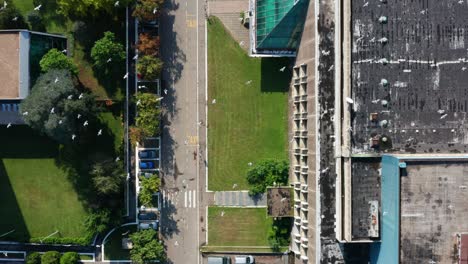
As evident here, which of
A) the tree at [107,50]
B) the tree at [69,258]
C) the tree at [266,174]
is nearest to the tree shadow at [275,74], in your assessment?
the tree at [266,174]

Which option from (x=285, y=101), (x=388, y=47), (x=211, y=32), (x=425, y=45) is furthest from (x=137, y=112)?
(x=425, y=45)

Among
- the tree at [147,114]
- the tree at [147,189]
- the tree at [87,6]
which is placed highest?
the tree at [87,6]

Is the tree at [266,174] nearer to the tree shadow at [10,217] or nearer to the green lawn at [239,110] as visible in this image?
the green lawn at [239,110]

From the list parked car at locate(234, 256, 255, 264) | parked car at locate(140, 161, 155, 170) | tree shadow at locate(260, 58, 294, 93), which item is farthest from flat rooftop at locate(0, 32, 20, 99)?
parked car at locate(234, 256, 255, 264)

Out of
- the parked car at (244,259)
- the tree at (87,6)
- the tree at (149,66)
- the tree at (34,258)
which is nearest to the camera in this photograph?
the tree at (87,6)

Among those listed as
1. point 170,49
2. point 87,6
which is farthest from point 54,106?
point 170,49

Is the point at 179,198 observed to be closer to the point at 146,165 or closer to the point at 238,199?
the point at 146,165

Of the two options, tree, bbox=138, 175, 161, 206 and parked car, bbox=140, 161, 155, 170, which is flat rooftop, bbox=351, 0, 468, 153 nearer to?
tree, bbox=138, 175, 161, 206
